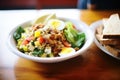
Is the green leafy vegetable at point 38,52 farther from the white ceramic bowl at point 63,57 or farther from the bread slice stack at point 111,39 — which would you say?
the bread slice stack at point 111,39

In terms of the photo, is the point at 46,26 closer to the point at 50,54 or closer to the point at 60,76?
the point at 50,54

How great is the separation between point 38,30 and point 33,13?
1.68 ft

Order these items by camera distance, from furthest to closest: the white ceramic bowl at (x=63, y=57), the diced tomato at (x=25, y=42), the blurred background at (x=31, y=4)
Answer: the blurred background at (x=31, y=4) → the diced tomato at (x=25, y=42) → the white ceramic bowl at (x=63, y=57)

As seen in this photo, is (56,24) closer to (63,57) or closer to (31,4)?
(63,57)

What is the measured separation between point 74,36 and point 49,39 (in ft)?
0.55

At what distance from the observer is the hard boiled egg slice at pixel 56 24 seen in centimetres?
117

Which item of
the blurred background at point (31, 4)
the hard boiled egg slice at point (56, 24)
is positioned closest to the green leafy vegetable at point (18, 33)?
the hard boiled egg slice at point (56, 24)

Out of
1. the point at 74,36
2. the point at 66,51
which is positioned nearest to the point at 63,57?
the point at 66,51

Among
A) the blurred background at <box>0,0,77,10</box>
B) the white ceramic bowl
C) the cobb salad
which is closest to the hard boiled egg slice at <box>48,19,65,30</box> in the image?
the cobb salad

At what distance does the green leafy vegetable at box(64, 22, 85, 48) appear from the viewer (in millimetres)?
1119

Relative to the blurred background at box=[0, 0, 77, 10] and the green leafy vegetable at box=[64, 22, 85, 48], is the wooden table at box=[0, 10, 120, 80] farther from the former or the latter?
the blurred background at box=[0, 0, 77, 10]

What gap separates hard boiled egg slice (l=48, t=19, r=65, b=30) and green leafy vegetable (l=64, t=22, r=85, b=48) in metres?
0.03

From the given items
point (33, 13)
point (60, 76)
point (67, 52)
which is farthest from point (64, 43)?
point (33, 13)

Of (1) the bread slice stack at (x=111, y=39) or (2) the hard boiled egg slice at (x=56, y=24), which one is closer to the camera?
(1) the bread slice stack at (x=111, y=39)
